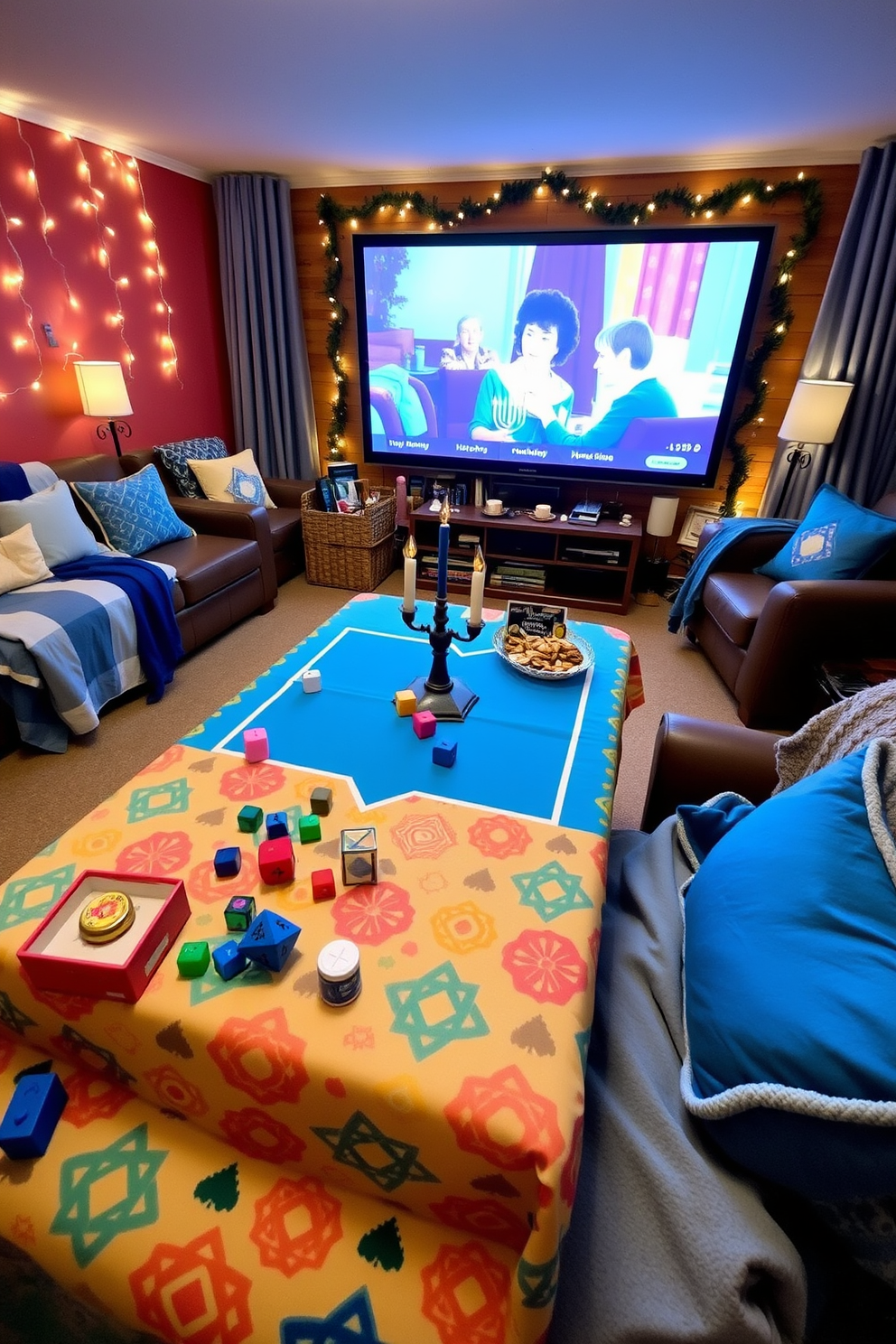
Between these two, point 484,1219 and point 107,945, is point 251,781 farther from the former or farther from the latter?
point 484,1219

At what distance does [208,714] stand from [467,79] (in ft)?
8.85

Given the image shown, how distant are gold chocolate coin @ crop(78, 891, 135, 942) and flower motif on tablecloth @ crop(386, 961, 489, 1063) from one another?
1.21 feet

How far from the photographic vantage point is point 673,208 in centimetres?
313

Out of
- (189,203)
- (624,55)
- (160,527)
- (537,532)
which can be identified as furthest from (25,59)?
(537,532)

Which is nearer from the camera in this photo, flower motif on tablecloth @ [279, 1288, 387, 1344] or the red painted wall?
flower motif on tablecloth @ [279, 1288, 387, 1344]

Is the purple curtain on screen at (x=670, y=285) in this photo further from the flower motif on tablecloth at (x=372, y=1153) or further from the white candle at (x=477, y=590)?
the flower motif on tablecloth at (x=372, y=1153)

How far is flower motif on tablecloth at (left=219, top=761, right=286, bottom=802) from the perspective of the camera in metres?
1.16

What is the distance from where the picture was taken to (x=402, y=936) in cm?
90

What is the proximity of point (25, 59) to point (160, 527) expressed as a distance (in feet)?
5.64

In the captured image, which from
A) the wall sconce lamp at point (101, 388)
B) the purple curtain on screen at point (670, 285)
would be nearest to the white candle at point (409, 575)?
the wall sconce lamp at point (101, 388)

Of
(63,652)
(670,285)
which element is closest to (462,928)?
(63,652)

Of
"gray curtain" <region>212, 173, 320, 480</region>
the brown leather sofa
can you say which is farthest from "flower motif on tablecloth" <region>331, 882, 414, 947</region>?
"gray curtain" <region>212, 173, 320, 480</region>

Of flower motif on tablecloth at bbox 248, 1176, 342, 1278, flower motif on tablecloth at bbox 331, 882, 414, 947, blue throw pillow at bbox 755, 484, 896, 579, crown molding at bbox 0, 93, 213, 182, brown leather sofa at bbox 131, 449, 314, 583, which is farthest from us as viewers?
brown leather sofa at bbox 131, 449, 314, 583

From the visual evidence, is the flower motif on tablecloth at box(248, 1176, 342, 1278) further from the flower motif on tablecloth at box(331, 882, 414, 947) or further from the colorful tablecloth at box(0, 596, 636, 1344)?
the flower motif on tablecloth at box(331, 882, 414, 947)
